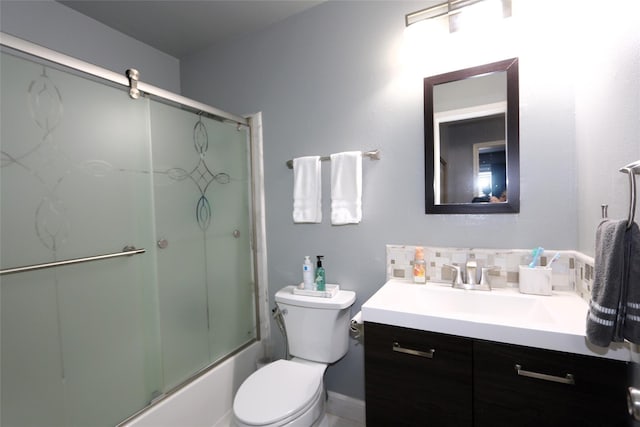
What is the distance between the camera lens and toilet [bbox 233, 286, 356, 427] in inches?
47.2

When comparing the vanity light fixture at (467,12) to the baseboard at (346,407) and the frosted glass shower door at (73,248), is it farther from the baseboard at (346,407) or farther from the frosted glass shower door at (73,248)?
the baseboard at (346,407)

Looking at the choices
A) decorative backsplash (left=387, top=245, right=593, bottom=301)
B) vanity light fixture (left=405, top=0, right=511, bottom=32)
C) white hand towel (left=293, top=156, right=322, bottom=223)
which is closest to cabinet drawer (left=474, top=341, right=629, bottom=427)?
decorative backsplash (left=387, top=245, right=593, bottom=301)

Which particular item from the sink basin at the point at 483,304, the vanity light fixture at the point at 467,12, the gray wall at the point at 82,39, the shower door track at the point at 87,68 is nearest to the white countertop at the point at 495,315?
the sink basin at the point at 483,304

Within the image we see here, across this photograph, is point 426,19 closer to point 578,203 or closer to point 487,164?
point 487,164

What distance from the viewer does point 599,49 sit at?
101 cm

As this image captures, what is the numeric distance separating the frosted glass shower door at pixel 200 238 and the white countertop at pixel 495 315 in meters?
1.06

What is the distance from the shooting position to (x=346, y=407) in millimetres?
1714

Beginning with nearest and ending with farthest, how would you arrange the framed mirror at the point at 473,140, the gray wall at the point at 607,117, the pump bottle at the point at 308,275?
the gray wall at the point at 607,117 < the framed mirror at the point at 473,140 < the pump bottle at the point at 308,275

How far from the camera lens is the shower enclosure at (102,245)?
1109 mm

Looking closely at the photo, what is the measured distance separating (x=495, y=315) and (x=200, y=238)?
156cm

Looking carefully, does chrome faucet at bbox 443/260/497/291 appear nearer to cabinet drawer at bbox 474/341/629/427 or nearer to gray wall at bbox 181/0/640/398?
gray wall at bbox 181/0/640/398

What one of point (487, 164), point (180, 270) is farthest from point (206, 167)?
point (487, 164)

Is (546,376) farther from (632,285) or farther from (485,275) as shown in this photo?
(485,275)

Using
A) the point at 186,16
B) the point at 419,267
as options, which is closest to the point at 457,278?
the point at 419,267
